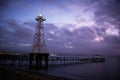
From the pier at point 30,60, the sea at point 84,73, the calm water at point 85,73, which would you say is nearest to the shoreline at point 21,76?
the sea at point 84,73

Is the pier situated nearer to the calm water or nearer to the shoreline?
the calm water

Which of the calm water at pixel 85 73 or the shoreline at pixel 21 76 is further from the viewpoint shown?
the calm water at pixel 85 73

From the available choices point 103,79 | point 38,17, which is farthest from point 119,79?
point 38,17

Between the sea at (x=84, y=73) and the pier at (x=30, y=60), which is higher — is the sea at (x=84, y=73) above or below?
below

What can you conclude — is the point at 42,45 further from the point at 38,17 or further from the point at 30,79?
the point at 30,79

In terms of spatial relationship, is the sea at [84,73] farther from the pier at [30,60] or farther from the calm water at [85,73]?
the pier at [30,60]

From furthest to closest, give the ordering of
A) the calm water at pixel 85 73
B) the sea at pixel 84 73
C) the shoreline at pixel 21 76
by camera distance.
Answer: the calm water at pixel 85 73
the sea at pixel 84 73
the shoreline at pixel 21 76

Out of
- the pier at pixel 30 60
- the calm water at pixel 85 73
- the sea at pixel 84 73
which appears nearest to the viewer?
the sea at pixel 84 73

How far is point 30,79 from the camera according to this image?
15586 millimetres

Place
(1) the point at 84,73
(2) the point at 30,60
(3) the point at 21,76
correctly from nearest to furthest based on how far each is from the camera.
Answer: (3) the point at 21,76, (1) the point at 84,73, (2) the point at 30,60

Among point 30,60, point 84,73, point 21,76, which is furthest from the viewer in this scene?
point 30,60

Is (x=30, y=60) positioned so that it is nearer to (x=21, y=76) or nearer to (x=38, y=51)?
(x=38, y=51)

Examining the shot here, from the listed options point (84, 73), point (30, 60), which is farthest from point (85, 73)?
point (30, 60)

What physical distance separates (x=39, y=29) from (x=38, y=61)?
1015 centimetres
